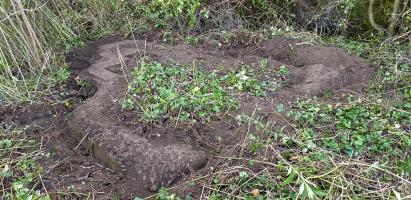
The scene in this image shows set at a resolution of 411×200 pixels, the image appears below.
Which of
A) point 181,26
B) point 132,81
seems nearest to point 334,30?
point 181,26

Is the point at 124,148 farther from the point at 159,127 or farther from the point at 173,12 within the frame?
the point at 173,12

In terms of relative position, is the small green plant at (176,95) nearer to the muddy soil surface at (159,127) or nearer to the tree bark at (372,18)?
the muddy soil surface at (159,127)

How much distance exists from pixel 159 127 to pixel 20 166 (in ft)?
3.09

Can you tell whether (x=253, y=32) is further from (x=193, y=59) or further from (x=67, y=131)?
(x=67, y=131)

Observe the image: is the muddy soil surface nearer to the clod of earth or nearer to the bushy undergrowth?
the clod of earth

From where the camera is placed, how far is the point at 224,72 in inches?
153

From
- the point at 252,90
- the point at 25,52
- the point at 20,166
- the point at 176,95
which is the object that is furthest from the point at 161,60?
the point at 20,166

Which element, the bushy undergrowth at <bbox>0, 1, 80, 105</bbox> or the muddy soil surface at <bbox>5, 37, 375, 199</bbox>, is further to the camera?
the bushy undergrowth at <bbox>0, 1, 80, 105</bbox>

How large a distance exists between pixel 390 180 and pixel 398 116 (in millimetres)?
689

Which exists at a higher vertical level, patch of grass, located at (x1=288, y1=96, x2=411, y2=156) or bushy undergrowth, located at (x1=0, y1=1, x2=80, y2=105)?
bushy undergrowth, located at (x1=0, y1=1, x2=80, y2=105)

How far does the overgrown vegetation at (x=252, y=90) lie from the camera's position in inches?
97.0

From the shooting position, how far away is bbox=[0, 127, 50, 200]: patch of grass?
2.66m

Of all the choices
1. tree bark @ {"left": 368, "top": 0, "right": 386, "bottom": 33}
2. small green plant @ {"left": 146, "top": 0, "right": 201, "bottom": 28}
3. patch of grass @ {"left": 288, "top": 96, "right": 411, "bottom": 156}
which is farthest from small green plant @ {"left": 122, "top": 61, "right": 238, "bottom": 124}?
tree bark @ {"left": 368, "top": 0, "right": 386, "bottom": 33}

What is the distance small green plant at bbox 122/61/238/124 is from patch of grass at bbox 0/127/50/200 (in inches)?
28.3
